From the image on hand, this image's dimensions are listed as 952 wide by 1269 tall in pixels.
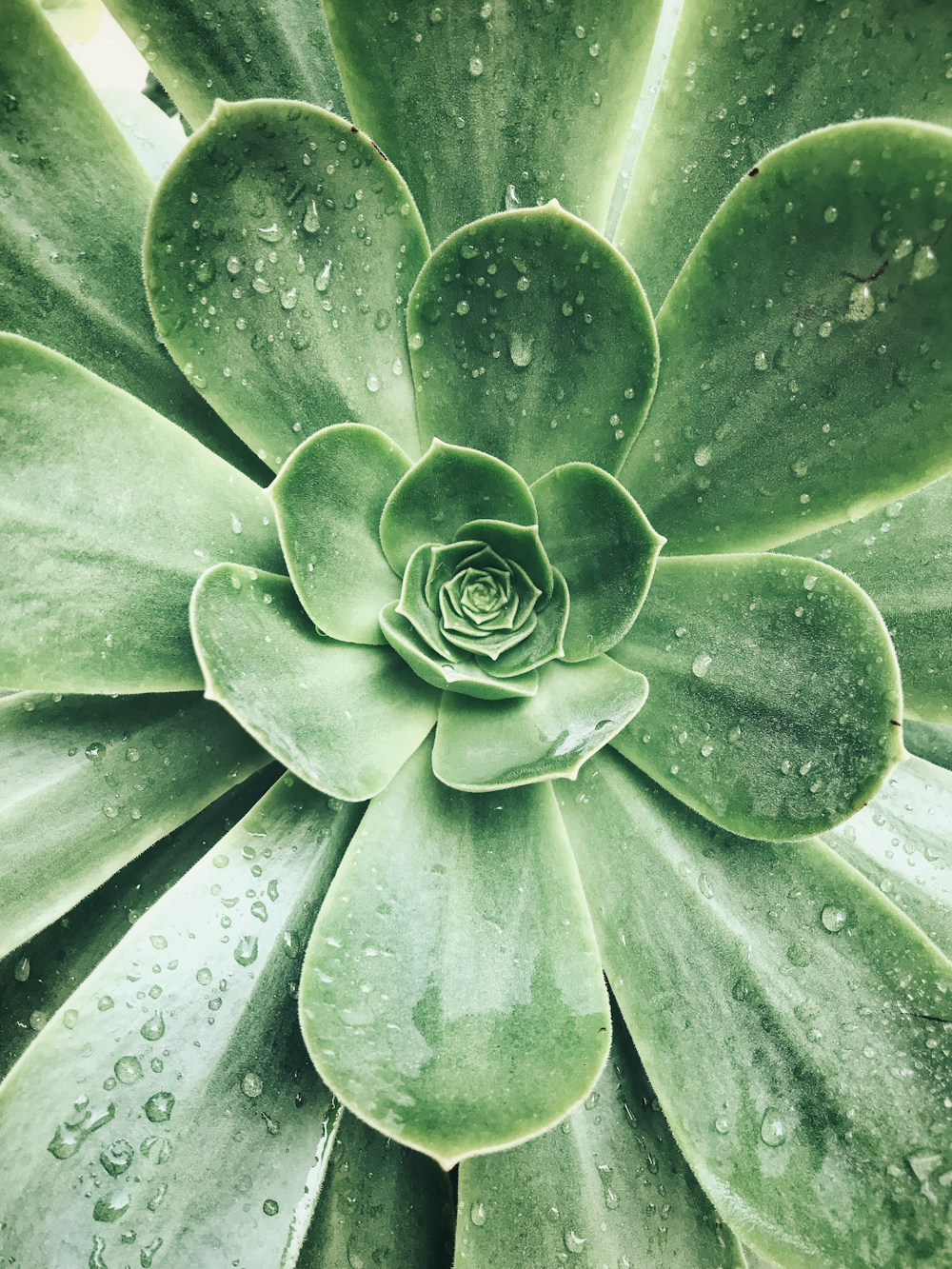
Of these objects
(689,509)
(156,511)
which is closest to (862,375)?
(689,509)

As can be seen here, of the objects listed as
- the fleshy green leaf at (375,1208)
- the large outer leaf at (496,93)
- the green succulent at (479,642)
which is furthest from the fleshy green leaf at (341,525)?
the fleshy green leaf at (375,1208)

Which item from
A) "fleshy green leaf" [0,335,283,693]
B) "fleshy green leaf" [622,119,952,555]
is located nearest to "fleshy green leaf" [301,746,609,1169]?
"fleshy green leaf" [0,335,283,693]

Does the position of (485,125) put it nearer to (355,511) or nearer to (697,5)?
(697,5)

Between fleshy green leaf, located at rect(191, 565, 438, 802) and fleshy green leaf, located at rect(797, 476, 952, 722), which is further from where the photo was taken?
fleshy green leaf, located at rect(797, 476, 952, 722)

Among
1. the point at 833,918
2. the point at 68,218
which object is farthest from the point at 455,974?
the point at 68,218

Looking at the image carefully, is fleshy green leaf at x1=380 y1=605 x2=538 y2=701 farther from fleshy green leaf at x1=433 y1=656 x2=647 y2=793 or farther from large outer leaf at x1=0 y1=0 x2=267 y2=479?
large outer leaf at x1=0 y1=0 x2=267 y2=479

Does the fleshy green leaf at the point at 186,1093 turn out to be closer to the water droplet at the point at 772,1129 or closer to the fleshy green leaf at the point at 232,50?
the water droplet at the point at 772,1129
